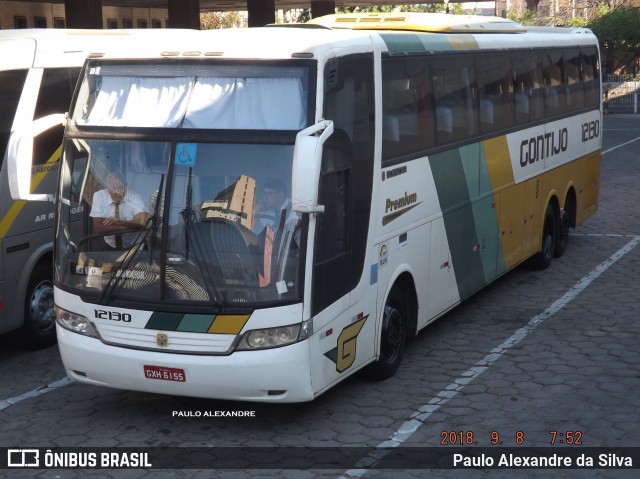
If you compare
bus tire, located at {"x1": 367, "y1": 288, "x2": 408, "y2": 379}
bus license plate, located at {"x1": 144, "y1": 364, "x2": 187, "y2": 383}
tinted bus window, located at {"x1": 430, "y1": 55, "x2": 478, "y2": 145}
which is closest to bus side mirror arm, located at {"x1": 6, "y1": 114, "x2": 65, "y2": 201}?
bus license plate, located at {"x1": 144, "y1": 364, "x2": 187, "y2": 383}

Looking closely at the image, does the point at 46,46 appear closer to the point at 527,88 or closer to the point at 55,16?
the point at 527,88

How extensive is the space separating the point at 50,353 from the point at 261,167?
4.21 m

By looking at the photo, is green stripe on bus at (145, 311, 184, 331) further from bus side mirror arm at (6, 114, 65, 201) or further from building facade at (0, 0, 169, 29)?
building facade at (0, 0, 169, 29)

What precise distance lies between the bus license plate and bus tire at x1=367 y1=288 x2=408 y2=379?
210 cm

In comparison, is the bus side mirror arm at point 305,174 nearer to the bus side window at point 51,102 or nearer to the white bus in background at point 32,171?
the white bus in background at point 32,171

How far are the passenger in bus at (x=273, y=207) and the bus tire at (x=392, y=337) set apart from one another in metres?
2.04

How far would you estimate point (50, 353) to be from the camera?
1068 cm

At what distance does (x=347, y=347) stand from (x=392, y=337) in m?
1.15

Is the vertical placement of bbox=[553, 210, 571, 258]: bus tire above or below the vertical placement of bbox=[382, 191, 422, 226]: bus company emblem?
below

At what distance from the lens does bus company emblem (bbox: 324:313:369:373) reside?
325 inches

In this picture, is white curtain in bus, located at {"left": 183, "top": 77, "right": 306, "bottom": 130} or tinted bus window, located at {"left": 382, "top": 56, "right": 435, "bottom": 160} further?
tinted bus window, located at {"left": 382, "top": 56, "right": 435, "bottom": 160}

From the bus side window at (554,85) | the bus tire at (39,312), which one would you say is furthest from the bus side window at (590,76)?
the bus tire at (39,312)

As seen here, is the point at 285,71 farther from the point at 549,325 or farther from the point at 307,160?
the point at 549,325

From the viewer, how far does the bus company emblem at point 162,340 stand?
778 centimetres
